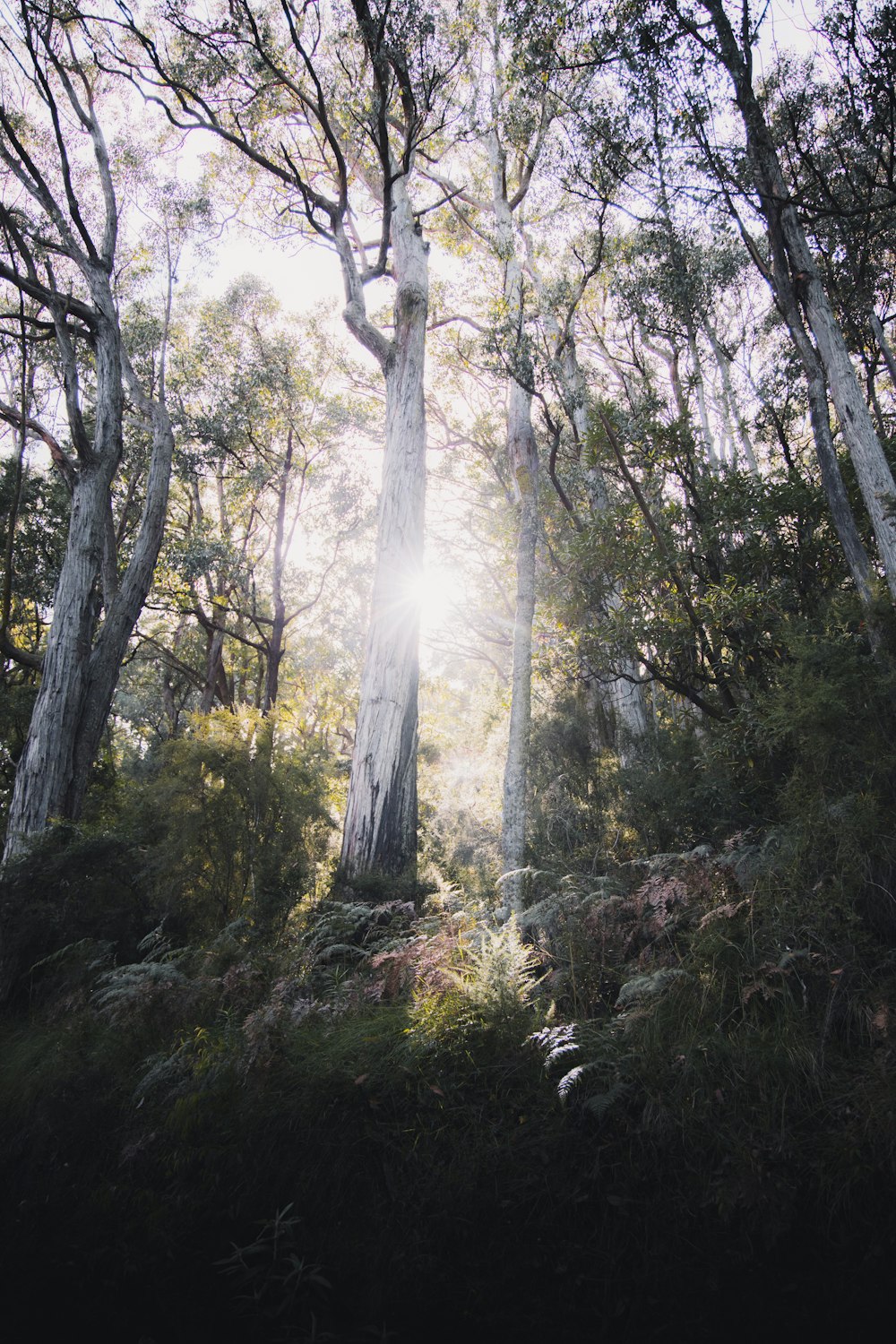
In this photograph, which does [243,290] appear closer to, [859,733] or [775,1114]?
[859,733]

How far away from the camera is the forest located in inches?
91.6

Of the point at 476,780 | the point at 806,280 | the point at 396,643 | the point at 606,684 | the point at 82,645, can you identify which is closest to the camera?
the point at 806,280

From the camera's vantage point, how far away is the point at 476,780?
14023 millimetres

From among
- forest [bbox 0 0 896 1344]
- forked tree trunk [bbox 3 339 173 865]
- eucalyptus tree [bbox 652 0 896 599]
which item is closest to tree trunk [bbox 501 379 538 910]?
forest [bbox 0 0 896 1344]

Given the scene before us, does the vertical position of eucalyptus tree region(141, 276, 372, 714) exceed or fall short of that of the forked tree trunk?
it exceeds it

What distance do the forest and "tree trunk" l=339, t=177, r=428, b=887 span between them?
6cm

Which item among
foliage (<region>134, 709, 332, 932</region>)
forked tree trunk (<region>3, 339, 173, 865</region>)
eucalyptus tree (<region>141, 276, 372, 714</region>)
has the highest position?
eucalyptus tree (<region>141, 276, 372, 714</region>)

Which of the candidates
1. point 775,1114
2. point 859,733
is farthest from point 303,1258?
point 859,733

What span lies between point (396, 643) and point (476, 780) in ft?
A: 22.6

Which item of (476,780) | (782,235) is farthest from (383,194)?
(476,780)

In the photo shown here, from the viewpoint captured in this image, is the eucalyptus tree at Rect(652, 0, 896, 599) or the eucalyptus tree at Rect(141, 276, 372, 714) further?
the eucalyptus tree at Rect(141, 276, 372, 714)

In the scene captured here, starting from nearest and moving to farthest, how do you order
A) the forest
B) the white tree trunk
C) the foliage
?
the forest → the foliage → the white tree trunk

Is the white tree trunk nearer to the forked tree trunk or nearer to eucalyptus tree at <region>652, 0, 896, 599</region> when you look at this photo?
eucalyptus tree at <region>652, 0, 896, 599</region>

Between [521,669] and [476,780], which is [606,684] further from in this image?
[476,780]
